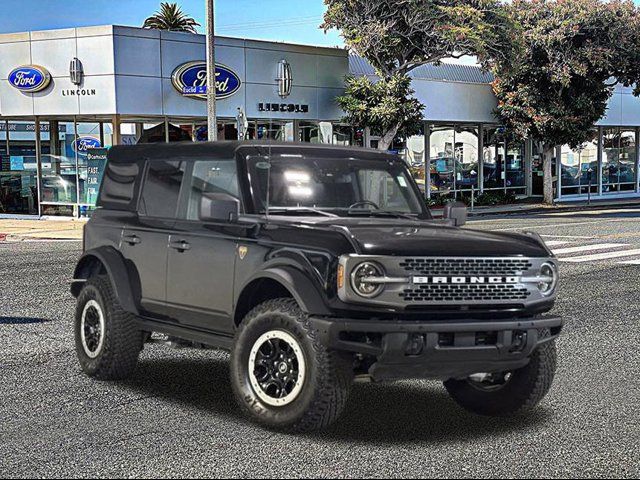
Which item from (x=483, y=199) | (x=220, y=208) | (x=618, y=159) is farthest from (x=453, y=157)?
(x=220, y=208)

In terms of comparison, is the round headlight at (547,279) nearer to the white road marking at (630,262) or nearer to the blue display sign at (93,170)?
the white road marking at (630,262)

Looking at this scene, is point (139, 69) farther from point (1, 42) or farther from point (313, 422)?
point (313, 422)

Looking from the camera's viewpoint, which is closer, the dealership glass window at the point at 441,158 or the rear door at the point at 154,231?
the rear door at the point at 154,231

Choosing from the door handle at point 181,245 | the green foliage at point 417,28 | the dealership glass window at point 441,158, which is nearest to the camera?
the door handle at point 181,245

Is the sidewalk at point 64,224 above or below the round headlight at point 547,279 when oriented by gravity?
below

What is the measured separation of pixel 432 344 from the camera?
5.46 metres

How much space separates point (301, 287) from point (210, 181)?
5.11ft

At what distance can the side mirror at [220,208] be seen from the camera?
629 cm

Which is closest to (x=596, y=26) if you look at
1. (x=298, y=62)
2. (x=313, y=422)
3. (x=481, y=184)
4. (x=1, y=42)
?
(x=481, y=184)

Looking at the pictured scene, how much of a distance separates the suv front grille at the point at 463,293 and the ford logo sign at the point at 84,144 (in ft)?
80.0

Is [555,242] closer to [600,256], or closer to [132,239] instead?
[600,256]

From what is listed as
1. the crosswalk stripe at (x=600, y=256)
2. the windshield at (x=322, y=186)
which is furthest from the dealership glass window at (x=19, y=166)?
the windshield at (x=322, y=186)

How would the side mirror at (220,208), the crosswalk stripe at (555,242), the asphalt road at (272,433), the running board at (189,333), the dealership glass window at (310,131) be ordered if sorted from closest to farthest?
the asphalt road at (272,433) → the side mirror at (220,208) → the running board at (189,333) → the crosswalk stripe at (555,242) → the dealership glass window at (310,131)

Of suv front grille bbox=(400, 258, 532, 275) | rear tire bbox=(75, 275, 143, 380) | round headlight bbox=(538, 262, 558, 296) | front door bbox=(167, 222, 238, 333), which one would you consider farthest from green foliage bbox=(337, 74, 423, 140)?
suv front grille bbox=(400, 258, 532, 275)
